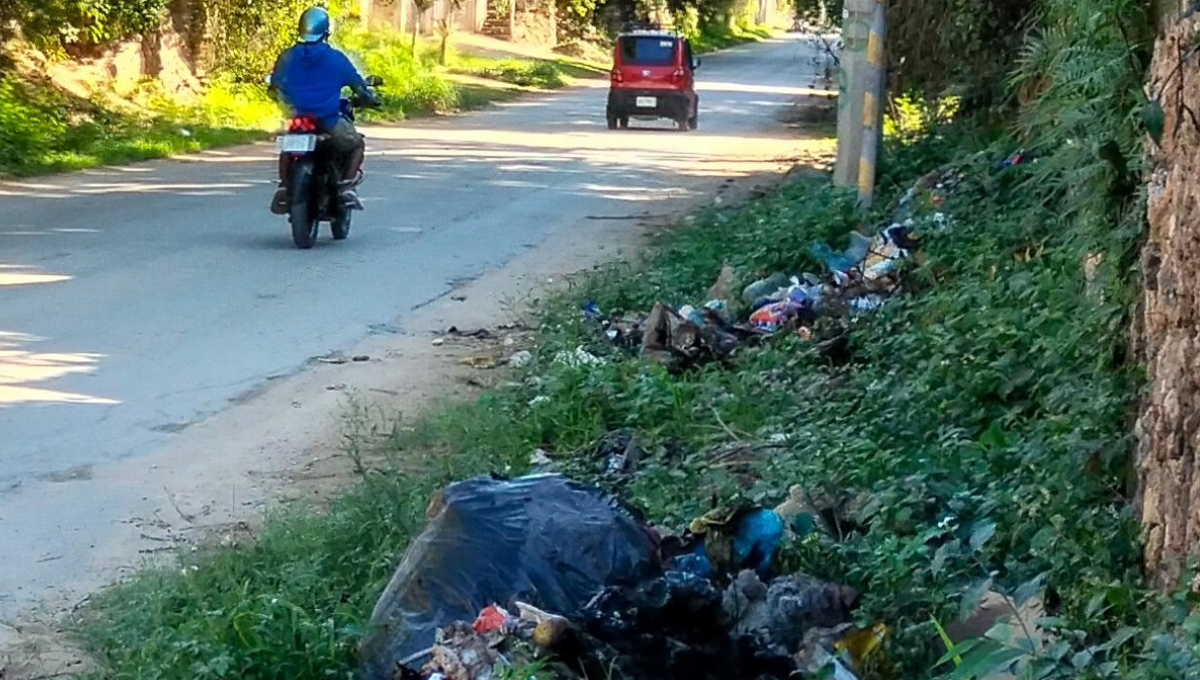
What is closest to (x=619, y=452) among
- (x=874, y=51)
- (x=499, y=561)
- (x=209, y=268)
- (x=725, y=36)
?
(x=499, y=561)

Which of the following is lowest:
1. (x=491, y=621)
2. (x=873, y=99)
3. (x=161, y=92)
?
(x=491, y=621)

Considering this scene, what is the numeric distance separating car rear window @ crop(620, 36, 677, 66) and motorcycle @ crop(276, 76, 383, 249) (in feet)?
51.3

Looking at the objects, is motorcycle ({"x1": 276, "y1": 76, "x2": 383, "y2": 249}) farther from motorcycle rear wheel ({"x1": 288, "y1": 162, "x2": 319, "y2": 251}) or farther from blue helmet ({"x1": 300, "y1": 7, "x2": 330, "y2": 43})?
blue helmet ({"x1": 300, "y1": 7, "x2": 330, "y2": 43})

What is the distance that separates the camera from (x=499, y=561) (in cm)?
466

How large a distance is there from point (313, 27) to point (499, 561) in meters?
8.80

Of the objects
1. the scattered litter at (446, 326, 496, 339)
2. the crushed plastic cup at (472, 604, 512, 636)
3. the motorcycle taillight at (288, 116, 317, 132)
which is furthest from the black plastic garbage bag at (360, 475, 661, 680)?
the motorcycle taillight at (288, 116, 317, 132)

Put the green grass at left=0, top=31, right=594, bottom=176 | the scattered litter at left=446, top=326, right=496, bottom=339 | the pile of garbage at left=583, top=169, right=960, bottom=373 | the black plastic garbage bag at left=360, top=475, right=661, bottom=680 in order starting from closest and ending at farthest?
the black plastic garbage bag at left=360, top=475, right=661, bottom=680, the pile of garbage at left=583, top=169, right=960, bottom=373, the scattered litter at left=446, top=326, right=496, bottom=339, the green grass at left=0, top=31, right=594, bottom=176

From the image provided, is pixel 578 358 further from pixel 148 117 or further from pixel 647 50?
pixel 647 50

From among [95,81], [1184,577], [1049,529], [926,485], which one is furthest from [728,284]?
[95,81]

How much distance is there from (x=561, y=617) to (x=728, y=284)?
597cm

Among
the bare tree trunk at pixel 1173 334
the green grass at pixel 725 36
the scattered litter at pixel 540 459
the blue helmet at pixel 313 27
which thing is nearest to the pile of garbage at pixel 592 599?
the bare tree trunk at pixel 1173 334

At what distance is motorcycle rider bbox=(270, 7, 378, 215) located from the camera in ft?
41.4

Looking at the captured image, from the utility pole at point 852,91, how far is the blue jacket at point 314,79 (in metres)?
3.82

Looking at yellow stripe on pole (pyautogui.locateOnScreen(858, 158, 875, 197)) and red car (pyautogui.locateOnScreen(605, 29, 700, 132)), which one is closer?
yellow stripe on pole (pyautogui.locateOnScreen(858, 158, 875, 197))
